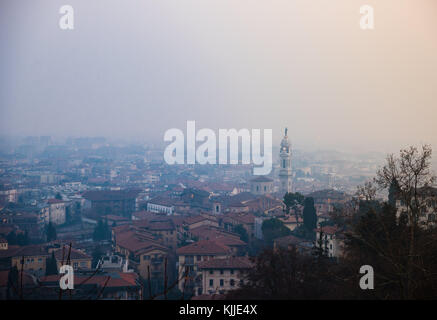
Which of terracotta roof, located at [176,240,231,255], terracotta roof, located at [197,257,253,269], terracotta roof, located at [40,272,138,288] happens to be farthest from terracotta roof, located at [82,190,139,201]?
terracotta roof, located at [197,257,253,269]

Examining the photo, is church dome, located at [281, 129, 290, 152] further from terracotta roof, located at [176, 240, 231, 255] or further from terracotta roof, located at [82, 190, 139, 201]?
terracotta roof, located at [176, 240, 231, 255]

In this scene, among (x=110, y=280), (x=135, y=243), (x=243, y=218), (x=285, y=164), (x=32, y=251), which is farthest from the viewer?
(x=285, y=164)

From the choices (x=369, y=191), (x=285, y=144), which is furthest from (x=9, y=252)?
(x=285, y=144)

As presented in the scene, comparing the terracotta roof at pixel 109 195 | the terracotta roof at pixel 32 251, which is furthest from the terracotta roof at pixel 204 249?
→ the terracotta roof at pixel 109 195

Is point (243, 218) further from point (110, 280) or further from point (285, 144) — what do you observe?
point (285, 144)

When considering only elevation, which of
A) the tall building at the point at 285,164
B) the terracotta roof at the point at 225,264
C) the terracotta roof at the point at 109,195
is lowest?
the terracotta roof at the point at 109,195

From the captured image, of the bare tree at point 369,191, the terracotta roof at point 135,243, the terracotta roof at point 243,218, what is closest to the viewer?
the bare tree at point 369,191

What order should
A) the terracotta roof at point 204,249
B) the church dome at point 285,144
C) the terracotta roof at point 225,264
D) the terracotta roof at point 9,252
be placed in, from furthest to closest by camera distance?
the church dome at point 285,144 → the terracotta roof at point 9,252 → the terracotta roof at point 204,249 → the terracotta roof at point 225,264

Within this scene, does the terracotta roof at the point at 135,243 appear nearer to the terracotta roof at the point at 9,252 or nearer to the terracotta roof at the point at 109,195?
the terracotta roof at the point at 9,252

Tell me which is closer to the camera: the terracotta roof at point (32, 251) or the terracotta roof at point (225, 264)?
the terracotta roof at point (225, 264)

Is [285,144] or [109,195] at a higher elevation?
[285,144]
